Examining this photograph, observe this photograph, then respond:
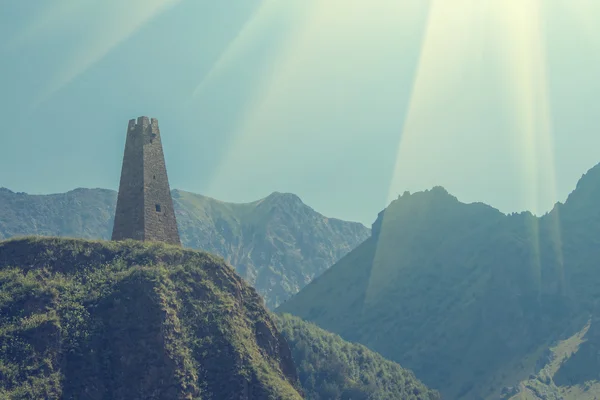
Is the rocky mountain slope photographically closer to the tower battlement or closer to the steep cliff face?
the steep cliff face

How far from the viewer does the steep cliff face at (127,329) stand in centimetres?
4722

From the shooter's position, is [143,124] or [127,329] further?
[143,124]

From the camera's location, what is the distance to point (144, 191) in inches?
2522

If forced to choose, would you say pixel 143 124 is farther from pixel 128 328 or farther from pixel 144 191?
pixel 128 328

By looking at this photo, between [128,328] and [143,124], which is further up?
[143,124]

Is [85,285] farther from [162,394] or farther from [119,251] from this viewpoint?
[162,394]

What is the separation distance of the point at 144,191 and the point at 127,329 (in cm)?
1722

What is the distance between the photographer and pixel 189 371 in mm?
49969

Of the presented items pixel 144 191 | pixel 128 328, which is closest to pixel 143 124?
pixel 144 191

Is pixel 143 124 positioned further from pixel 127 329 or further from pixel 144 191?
pixel 127 329

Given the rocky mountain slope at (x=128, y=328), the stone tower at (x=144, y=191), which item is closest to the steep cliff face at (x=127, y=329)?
the rocky mountain slope at (x=128, y=328)

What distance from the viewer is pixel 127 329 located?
50125 millimetres

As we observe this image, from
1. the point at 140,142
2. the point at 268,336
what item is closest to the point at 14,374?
the point at 268,336

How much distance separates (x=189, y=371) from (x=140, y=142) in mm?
25043
